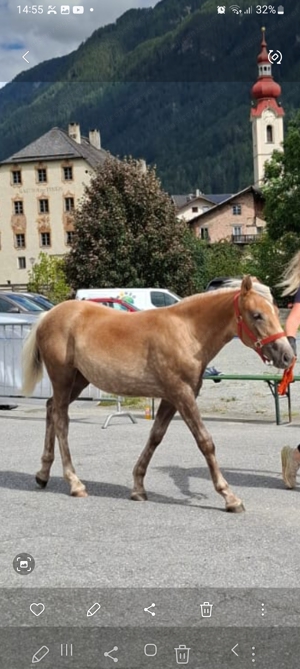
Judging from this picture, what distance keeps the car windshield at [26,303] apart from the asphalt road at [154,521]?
59.5ft

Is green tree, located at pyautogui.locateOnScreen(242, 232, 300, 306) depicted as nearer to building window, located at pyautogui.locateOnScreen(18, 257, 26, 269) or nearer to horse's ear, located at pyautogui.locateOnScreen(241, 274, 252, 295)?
building window, located at pyautogui.locateOnScreen(18, 257, 26, 269)

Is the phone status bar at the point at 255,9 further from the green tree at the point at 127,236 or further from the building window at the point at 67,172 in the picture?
the green tree at the point at 127,236

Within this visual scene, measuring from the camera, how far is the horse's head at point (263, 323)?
520 cm

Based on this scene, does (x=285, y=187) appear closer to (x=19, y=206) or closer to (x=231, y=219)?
(x=231, y=219)

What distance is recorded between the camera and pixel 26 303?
1079 inches

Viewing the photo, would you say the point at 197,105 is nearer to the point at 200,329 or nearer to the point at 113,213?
the point at 200,329

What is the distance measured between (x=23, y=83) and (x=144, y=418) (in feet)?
29.3

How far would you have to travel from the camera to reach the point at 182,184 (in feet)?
178

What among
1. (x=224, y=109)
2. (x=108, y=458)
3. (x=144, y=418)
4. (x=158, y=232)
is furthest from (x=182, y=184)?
(x=224, y=109)

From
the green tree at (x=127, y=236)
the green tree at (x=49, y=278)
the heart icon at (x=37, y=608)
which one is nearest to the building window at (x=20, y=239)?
the green tree at (x=127, y=236)

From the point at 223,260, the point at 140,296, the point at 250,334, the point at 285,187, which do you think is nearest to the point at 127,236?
the point at 285,187

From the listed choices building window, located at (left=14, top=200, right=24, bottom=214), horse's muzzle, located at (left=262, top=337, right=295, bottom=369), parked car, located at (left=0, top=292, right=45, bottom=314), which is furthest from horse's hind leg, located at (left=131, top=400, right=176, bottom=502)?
parked car, located at (left=0, top=292, right=45, bottom=314)

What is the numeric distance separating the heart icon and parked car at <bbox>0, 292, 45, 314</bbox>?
74.4 ft

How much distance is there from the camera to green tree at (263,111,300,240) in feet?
179
